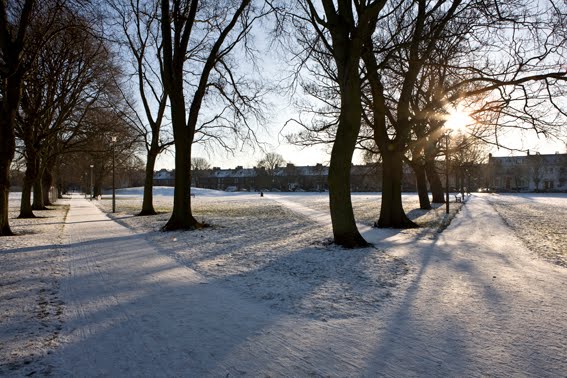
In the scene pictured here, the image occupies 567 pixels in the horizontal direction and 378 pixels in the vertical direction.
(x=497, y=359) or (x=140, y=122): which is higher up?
(x=140, y=122)

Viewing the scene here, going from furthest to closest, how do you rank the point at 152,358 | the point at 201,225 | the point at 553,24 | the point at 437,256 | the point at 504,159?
the point at 504,159, the point at 201,225, the point at 553,24, the point at 437,256, the point at 152,358

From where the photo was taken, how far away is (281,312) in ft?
15.8

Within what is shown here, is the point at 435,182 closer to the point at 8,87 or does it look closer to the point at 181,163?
the point at 181,163

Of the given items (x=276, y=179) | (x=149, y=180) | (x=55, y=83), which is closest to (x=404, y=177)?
(x=276, y=179)

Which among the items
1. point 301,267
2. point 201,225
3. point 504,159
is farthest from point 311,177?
point 301,267

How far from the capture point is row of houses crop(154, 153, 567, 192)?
8512cm

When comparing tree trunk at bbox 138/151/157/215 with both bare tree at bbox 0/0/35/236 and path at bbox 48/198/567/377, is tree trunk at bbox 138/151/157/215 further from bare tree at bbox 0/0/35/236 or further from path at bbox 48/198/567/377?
path at bbox 48/198/567/377

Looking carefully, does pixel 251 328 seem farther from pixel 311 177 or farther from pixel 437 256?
pixel 311 177

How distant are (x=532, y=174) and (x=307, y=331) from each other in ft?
339

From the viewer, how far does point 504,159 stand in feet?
348

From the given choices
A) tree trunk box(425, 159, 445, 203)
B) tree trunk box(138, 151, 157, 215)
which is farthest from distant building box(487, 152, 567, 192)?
tree trunk box(138, 151, 157, 215)

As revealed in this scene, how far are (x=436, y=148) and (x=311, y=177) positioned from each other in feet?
290

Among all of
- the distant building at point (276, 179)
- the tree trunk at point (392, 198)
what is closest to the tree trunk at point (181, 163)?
the tree trunk at point (392, 198)

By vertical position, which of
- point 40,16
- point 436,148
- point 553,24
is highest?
point 40,16
